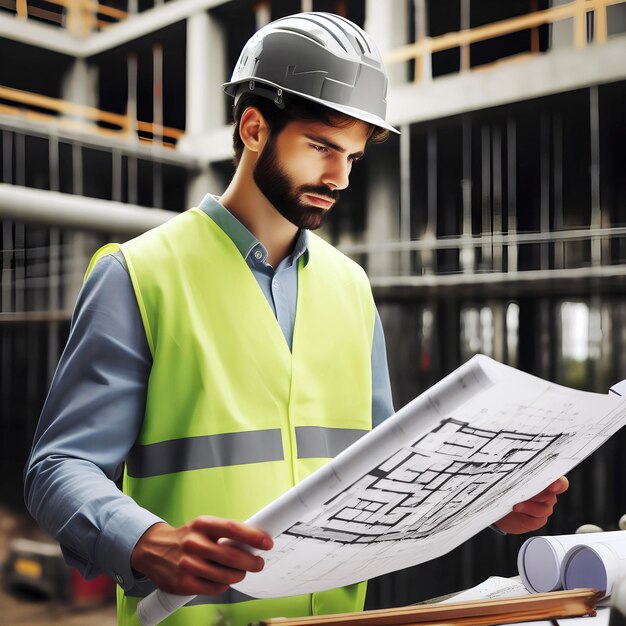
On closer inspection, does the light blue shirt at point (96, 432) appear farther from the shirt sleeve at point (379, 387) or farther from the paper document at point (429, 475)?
the shirt sleeve at point (379, 387)

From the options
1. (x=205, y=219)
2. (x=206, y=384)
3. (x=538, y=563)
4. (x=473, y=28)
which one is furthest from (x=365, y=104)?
(x=473, y=28)

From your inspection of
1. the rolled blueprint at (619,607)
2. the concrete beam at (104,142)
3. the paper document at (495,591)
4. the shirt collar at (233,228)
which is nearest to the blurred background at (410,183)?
the concrete beam at (104,142)

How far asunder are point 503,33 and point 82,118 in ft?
4.31

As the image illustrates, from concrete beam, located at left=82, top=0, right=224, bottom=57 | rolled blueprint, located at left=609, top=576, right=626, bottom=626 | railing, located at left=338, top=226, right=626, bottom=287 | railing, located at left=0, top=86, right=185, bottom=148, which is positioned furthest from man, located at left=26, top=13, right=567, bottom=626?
concrete beam, located at left=82, top=0, right=224, bottom=57

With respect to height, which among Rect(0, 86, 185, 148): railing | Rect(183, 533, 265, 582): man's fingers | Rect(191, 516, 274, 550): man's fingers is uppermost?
Rect(0, 86, 185, 148): railing

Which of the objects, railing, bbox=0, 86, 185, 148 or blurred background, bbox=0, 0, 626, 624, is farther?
railing, bbox=0, 86, 185, 148

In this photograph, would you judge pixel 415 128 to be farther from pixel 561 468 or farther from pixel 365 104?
pixel 561 468

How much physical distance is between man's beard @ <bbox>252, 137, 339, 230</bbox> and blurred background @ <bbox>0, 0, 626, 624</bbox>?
154 cm

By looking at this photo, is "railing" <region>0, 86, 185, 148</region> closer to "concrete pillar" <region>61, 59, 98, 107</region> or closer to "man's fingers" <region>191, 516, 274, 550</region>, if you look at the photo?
"concrete pillar" <region>61, 59, 98, 107</region>

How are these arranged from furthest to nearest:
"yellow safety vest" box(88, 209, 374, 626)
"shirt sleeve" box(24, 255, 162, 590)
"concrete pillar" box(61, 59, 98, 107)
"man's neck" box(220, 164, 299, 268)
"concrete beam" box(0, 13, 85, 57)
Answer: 1. "concrete pillar" box(61, 59, 98, 107)
2. "concrete beam" box(0, 13, 85, 57)
3. "man's neck" box(220, 164, 299, 268)
4. "yellow safety vest" box(88, 209, 374, 626)
5. "shirt sleeve" box(24, 255, 162, 590)

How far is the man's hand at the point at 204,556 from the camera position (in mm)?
463

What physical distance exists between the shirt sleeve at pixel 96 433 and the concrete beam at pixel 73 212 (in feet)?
5.09

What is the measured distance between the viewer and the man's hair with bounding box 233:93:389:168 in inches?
29.1

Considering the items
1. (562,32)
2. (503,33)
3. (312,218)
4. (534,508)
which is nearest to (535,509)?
(534,508)
